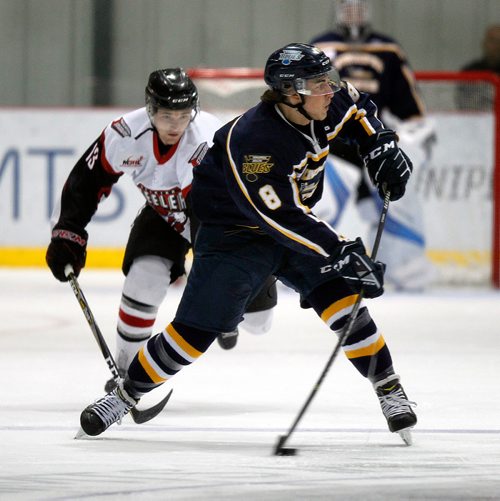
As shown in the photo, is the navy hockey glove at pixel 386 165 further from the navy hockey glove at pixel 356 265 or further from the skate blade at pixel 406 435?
the skate blade at pixel 406 435

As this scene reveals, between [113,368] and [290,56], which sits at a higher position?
[290,56]

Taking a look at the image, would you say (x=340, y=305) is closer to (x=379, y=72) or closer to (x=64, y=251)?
(x=64, y=251)

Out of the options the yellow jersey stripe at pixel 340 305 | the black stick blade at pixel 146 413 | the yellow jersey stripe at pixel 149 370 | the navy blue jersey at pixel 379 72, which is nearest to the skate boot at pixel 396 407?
the yellow jersey stripe at pixel 340 305

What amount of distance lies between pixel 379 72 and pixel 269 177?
12.9 feet

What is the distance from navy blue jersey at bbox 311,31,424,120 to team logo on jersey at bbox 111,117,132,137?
322cm

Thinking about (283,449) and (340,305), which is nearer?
(283,449)

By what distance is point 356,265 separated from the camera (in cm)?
343

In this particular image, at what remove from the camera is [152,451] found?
11.6ft

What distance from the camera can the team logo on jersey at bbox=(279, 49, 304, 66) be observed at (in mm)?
3568

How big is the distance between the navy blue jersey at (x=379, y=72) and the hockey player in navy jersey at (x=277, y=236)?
3.55m

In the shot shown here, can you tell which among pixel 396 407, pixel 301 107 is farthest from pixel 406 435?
pixel 301 107

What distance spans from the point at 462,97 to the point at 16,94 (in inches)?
123

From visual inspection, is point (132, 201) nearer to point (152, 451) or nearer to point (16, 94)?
point (16, 94)

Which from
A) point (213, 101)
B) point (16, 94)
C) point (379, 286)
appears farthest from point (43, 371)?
point (16, 94)
